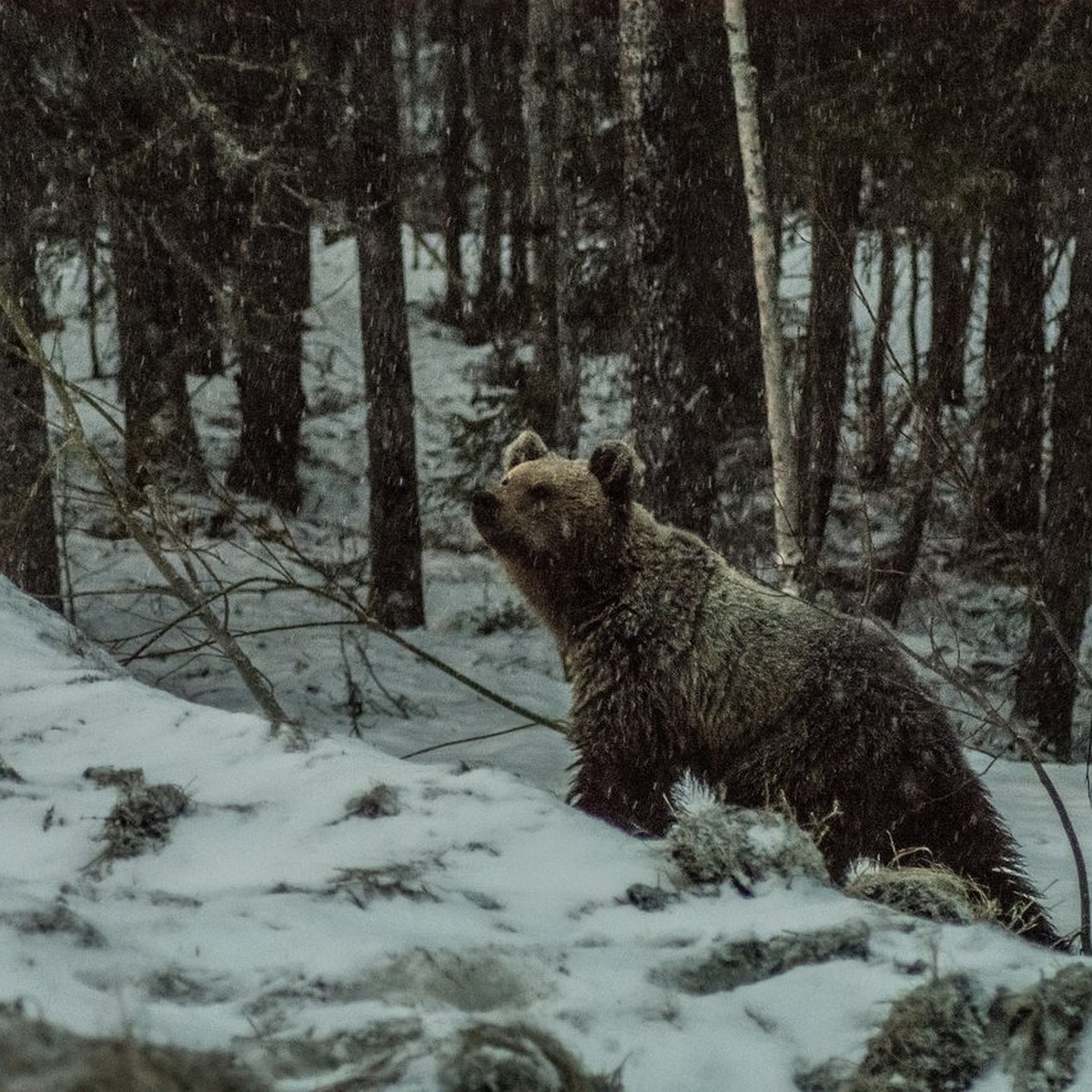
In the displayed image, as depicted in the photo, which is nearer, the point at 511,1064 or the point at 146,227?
the point at 511,1064

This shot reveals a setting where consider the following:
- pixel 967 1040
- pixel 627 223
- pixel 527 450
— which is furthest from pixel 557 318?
pixel 967 1040

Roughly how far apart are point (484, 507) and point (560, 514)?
0.32 m

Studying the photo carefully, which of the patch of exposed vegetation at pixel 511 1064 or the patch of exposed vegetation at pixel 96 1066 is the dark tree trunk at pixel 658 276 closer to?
the patch of exposed vegetation at pixel 511 1064

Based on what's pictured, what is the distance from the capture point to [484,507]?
5.55 meters

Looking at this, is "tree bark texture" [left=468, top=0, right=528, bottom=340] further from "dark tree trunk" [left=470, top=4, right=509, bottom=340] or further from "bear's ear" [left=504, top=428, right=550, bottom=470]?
"bear's ear" [left=504, top=428, right=550, bottom=470]

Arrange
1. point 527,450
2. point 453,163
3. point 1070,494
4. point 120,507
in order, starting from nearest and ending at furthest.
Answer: point 527,450 < point 120,507 < point 1070,494 < point 453,163

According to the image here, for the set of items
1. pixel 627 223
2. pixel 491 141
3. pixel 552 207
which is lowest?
pixel 627 223

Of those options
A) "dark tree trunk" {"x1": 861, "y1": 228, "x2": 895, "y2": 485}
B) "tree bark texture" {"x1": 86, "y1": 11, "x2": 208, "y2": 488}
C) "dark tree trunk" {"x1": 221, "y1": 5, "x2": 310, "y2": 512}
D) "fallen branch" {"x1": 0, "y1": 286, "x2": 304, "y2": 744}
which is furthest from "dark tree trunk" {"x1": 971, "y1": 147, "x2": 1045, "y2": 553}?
"fallen branch" {"x1": 0, "y1": 286, "x2": 304, "y2": 744}

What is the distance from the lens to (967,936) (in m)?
2.84

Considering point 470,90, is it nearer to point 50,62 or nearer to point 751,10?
point 751,10

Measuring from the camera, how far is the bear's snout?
18.2 ft

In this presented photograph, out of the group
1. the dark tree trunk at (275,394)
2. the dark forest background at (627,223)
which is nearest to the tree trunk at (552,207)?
the dark forest background at (627,223)

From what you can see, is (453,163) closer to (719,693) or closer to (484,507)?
(484,507)

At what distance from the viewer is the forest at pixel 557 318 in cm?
948
